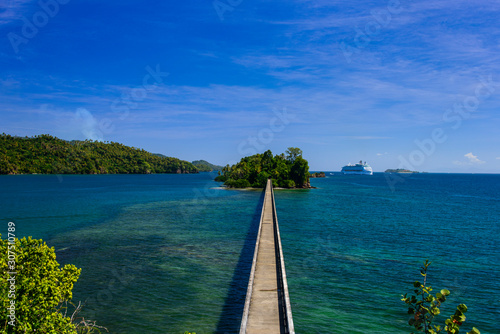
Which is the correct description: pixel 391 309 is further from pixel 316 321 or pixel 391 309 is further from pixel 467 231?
pixel 467 231

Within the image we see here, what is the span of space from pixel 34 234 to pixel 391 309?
137ft

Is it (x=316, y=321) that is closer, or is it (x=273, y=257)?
(x=316, y=321)

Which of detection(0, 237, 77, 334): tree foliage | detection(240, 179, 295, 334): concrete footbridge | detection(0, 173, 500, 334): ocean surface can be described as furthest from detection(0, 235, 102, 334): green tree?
detection(240, 179, 295, 334): concrete footbridge

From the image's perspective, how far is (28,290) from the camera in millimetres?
10227

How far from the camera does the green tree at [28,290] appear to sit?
383 inches

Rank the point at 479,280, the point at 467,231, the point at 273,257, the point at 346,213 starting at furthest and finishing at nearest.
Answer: the point at 346,213, the point at 467,231, the point at 479,280, the point at 273,257

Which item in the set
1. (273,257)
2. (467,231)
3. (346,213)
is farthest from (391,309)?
→ (346,213)

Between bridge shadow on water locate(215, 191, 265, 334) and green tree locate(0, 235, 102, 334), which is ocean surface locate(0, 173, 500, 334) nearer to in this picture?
bridge shadow on water locate(215, 191, 265, 334)

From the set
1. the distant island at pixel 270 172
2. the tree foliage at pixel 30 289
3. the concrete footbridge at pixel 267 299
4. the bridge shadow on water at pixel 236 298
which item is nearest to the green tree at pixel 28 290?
the tree foliage at pixel 30 289

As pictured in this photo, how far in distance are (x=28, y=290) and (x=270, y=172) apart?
376ft

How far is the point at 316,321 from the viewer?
685 inches

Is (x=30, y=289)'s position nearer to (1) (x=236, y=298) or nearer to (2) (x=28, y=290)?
(2) (x=28, y=290)

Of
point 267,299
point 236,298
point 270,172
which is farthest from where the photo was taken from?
point 270,172

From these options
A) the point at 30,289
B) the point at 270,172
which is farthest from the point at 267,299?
the point at 270,172
